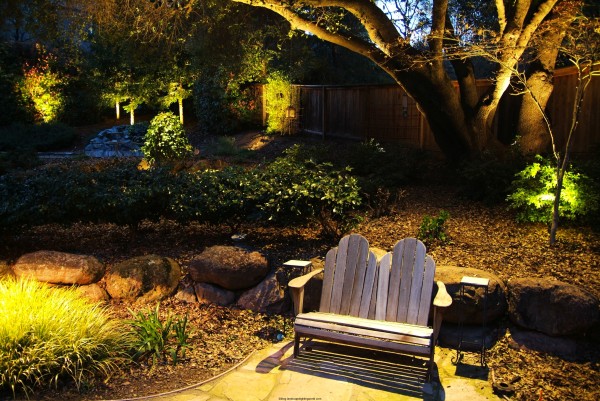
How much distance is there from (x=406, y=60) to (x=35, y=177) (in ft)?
17.0

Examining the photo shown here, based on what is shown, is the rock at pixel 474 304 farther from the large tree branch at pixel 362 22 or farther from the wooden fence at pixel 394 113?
the large tree branch at pixel 362 22

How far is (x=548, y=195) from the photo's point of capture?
6090 millimetres

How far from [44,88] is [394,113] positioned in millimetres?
15423

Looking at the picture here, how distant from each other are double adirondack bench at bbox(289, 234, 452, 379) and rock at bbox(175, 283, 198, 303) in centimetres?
153

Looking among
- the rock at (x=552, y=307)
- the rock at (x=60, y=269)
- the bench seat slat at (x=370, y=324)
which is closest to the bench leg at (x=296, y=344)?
the bench seat slat at (x=370, y=324)

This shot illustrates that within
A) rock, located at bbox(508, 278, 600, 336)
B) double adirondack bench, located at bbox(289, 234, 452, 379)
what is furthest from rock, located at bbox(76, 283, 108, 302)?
rock, located at bbox(508, 278, 600, 336)

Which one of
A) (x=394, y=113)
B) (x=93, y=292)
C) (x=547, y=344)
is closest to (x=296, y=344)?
(x=547, y=344)

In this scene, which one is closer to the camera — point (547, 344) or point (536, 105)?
point (547, 344)

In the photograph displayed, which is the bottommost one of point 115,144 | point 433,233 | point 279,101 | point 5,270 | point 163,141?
point 5,270

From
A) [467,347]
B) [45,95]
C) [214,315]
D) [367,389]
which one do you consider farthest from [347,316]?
[45,95]

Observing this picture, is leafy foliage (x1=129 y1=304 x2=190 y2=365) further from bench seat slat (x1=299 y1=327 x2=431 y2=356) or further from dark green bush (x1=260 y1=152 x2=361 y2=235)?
dark green bush (x1=260 y1=152 x2=361 y2=235)

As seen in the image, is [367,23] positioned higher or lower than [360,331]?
higher

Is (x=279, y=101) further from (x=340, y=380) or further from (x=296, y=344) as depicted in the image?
(x=340, y=380)

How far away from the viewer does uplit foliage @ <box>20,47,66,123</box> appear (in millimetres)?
21469
